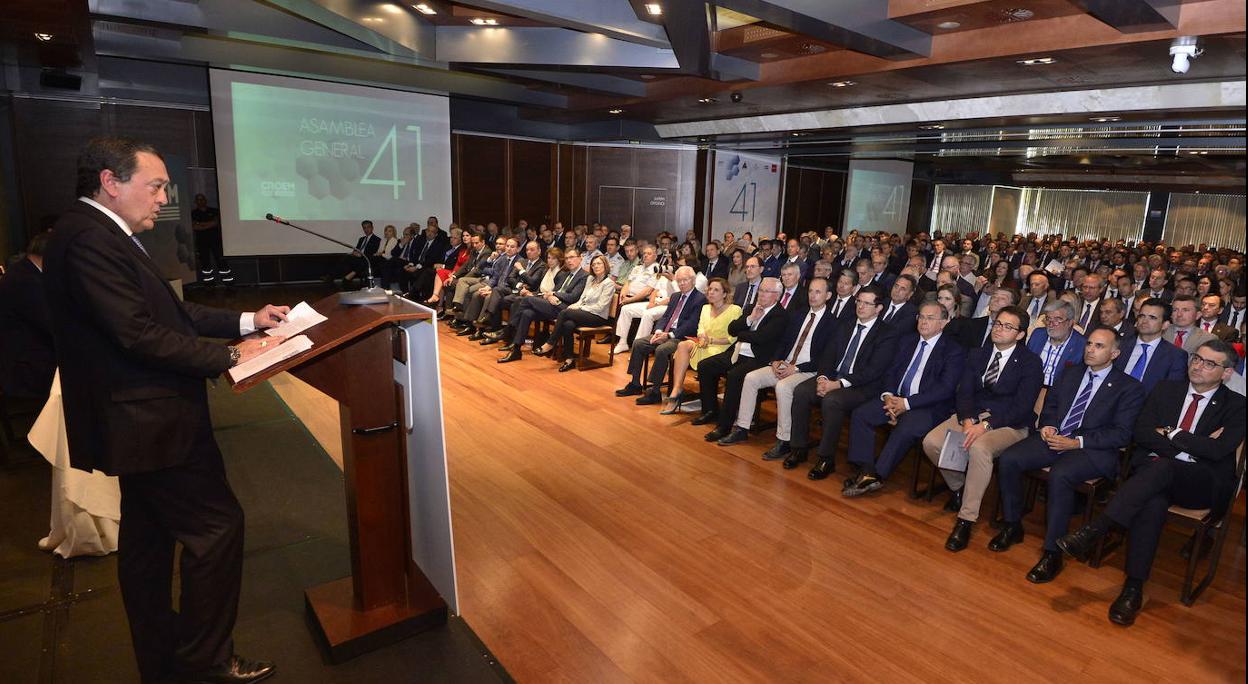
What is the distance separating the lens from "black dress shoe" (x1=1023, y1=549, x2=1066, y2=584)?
2.97 metres

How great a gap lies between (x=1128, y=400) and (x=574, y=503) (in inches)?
109

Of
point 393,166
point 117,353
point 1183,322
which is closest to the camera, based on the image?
point 117,353

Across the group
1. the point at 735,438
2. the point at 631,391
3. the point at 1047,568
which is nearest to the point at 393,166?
the point at 631,391

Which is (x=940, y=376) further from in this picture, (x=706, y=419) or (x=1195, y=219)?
(x=1195, y=219)

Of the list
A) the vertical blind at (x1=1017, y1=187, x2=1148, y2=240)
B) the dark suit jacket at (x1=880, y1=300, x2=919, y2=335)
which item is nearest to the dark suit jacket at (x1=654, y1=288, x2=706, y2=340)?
the dark suit jacket at (x1=880, y1=300, x2=919, y2=335)

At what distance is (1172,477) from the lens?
285 cm

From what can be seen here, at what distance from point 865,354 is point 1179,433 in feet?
5.29

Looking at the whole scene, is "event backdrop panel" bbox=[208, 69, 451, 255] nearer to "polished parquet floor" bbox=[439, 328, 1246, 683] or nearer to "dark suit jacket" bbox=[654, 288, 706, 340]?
"dark suit jacket" bbox=[654, 288, 706, 340]

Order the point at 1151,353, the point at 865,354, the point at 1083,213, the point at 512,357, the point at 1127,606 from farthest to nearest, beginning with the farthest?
the point at 1083,213 < the point at 512,357 < the point at 865,354 < the point at 1151,353 < the point at 1127,606

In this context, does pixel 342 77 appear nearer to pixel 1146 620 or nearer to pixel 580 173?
pixel 580 173

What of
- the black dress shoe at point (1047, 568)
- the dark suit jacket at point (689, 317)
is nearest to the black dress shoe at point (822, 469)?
the black dress shoe at point (1047, 568)

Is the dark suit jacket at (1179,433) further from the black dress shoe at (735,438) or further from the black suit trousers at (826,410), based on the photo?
the black dress shoe at (735,438)

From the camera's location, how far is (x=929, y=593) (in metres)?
2.85

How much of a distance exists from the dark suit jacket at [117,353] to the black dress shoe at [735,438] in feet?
11.0
